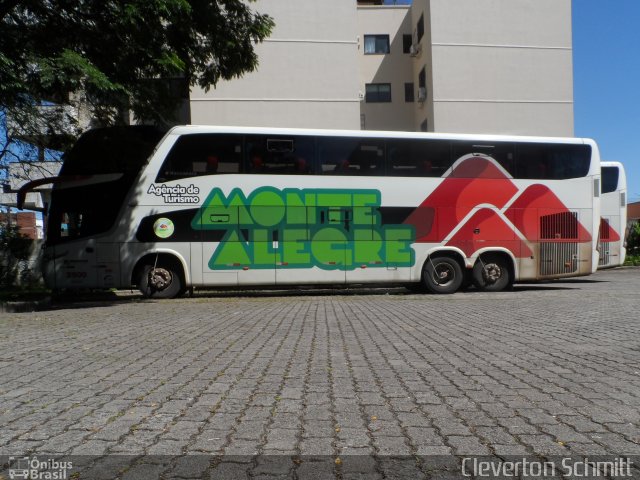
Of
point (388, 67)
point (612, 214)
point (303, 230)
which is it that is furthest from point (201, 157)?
point (388, 67)

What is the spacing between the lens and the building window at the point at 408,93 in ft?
109

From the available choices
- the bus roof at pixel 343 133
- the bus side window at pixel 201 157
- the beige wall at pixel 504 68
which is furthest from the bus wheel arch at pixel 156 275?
the beige wall at pixel 504 68

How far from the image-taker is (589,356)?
19.7 feet

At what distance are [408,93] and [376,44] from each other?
347 centimetres

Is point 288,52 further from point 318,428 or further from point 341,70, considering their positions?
point 318,428

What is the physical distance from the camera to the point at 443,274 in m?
15.8

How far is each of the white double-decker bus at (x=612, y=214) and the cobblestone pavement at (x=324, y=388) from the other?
41.3ft

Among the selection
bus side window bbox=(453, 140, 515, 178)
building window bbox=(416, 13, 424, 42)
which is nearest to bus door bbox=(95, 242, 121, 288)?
bus side window bbox=(453, 140, 515, 178)

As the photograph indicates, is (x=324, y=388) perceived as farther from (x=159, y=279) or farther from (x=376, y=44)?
(x=376, y=44)

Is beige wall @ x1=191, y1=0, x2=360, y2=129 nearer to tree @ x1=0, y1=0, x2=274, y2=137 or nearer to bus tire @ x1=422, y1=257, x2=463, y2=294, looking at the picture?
tree @ x1=0, y1=0, x2=274, y2=137

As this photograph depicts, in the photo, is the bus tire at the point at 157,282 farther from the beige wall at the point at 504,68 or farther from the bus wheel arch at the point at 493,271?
the beige wall at the point at 504,68

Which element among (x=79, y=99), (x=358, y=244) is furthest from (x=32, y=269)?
(x=358, y=244)

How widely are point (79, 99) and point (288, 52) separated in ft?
57.9

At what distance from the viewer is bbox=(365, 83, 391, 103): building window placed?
33000mm
